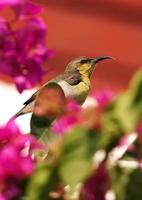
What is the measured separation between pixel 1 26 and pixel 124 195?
20 centimetres

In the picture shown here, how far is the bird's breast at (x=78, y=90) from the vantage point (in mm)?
956

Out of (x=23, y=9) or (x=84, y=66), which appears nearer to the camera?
(x=23, y=9)

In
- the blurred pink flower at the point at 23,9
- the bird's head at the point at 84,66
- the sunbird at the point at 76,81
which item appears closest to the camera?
the blurred pink flower at the point at 23,9

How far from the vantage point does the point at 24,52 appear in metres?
0.73

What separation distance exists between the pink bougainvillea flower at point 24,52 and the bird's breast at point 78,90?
7.4 inches

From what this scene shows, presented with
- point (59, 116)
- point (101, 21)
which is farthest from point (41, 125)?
point (101, 21)

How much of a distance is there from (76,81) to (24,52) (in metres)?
0.31

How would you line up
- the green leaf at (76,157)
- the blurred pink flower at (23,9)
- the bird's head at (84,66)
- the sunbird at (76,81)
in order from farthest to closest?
the bird's head at (84,66)
the sunbird at (76,81)
the blurred pink flower at (23,9)
the green leaf at (76,157)

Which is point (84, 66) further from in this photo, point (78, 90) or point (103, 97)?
point (103, 97)

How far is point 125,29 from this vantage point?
3152mm

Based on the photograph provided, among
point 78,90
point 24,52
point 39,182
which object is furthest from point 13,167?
point 78,90

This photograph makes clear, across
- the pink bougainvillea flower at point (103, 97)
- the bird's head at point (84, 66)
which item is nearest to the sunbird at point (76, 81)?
the bird's head at point (84, 66)

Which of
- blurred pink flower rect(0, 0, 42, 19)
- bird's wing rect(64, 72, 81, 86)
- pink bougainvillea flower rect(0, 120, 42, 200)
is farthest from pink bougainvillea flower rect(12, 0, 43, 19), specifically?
bird's wing rect(64, 72, 81, 86)

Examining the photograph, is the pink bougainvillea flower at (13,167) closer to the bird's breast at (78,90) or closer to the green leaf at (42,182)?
the green leaf at (42,182)
